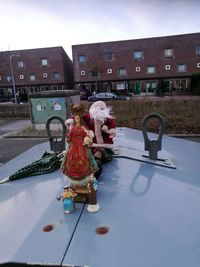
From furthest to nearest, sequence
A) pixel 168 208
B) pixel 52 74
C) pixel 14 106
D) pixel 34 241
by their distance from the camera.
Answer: pixel 52 74
pixel 14 106
pixel 168 208
pixel 34 241

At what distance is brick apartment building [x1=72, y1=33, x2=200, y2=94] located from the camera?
95.6 feet

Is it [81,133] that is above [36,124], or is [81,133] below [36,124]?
above

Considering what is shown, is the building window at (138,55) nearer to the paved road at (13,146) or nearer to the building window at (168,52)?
the building window at (168,52)

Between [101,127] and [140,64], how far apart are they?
30198 millimetres

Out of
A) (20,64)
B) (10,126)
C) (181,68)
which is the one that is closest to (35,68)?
(20,64)

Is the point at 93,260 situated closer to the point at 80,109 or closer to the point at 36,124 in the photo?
the point at 80,109

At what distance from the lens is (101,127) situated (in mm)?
1908

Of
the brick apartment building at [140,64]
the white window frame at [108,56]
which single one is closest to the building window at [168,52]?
the brick apartment building at [140,64]

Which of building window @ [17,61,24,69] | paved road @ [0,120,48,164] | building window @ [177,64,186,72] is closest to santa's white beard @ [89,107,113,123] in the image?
paved road @ [0,120,48,164]

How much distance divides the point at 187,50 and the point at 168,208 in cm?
3165

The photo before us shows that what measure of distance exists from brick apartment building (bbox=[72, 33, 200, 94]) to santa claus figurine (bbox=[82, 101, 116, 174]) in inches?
1139

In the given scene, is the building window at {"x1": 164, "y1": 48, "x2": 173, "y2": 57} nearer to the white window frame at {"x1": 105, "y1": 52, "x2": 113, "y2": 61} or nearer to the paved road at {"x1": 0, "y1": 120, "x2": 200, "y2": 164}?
the white window frame at {"x1": 105, "y1": 52, "x2": 113, "y2": 61}

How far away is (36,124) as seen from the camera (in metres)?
10.9

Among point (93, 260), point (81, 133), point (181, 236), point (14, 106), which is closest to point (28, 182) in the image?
point (81, 133)
